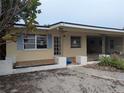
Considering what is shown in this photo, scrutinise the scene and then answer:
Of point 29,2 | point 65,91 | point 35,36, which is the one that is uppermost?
point 29,2

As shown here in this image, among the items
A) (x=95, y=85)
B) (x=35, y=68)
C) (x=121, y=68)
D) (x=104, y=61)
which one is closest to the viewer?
(x=95, y=85)

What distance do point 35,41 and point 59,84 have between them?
693cm

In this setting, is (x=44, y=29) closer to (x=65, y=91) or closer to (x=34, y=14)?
(x=34, y=14)

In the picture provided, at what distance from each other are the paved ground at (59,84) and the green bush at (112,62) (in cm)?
368

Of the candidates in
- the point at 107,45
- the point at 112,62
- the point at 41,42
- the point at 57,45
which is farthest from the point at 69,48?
the point at 107,45

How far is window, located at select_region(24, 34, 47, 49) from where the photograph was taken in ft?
48.6

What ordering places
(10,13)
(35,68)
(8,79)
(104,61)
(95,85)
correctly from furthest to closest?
(104,61) → (35,68) → (8,79) → (95,85) → (10,13)

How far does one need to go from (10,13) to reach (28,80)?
12.5 ft

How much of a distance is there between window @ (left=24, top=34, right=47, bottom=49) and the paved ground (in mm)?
4865

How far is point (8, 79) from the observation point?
9898mm

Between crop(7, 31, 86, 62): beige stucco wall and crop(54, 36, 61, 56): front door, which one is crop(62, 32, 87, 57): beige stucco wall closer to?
crop(7, 31, 86, 62): beige stucco wall

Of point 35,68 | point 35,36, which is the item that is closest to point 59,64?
point 35,68

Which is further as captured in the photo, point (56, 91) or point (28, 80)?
point (28, 80)

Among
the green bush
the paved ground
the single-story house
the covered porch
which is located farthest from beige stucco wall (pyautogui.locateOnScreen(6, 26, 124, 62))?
the covered porch
